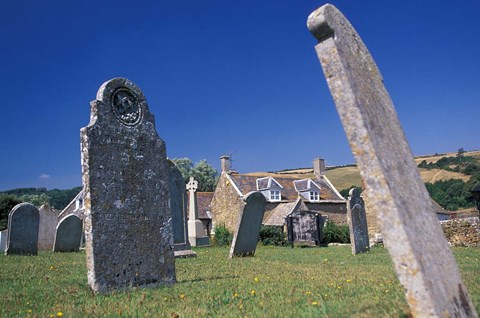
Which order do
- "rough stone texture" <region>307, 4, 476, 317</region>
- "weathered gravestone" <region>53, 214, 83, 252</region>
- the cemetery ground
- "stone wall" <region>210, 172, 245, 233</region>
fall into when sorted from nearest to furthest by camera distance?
"rough stone texture" <region>307, 4, 476, 317</region>, the cemetery ground, "weathered gravestone" <region>53, 214, 83, 252</region>, "stone wall" <region>210, 172, 245, 233</region>

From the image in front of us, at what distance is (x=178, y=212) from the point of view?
15.1 metres

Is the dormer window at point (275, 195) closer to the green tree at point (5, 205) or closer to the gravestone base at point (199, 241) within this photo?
the gravestone base at point (199, 241)

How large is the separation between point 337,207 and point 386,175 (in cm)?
3919

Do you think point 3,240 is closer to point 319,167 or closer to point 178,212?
point 178,212

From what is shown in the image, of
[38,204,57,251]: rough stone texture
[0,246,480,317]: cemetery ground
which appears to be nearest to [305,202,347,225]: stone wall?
[38,204,57,251]: rough stone texture

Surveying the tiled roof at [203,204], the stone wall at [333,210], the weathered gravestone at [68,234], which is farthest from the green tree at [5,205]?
the stone wall at [333,210]

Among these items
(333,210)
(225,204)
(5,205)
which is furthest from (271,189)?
(5,205)

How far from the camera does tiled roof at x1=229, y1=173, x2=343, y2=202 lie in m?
39.1

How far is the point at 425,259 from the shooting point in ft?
9.70

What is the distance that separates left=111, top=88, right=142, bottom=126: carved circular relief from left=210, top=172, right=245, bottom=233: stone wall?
29.3m

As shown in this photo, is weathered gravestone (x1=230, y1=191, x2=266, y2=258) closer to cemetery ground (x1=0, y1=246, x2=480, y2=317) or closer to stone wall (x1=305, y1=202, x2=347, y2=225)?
cemetery ground (x1=0, y1=246, x2=480, y2=317)

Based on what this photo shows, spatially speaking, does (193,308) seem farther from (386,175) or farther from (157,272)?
(386,175)

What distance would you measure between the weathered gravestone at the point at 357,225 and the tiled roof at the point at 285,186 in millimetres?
19713

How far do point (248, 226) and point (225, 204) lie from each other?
24.0 m
